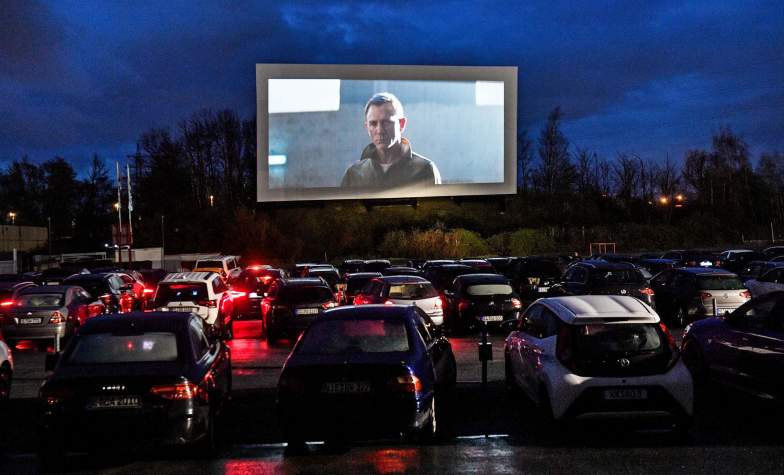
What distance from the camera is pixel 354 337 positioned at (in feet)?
25.6

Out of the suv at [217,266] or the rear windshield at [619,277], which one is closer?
the rear windshield at [619,277]

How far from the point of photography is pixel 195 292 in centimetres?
1759

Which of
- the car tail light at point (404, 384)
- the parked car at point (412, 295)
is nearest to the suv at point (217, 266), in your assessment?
the parked car at point (412, 295)

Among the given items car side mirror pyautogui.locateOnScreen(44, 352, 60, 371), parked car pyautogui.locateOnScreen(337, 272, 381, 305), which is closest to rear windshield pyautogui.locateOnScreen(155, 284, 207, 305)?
parked car pyautogui.locateOnScreen(337, 272, 381, 305)

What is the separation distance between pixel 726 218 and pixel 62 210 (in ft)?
282

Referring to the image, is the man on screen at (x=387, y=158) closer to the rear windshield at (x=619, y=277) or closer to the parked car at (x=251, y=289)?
the parked car at (x=251, y=289)

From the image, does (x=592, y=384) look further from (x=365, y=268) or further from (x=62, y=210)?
(x=62, y=210)

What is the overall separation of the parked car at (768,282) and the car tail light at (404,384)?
634 inches

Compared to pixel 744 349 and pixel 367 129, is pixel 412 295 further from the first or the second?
pixel 367 129

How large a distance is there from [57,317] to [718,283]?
15297mm

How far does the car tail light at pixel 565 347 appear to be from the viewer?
7746 mm

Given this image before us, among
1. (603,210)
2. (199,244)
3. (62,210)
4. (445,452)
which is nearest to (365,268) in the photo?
(445,452)

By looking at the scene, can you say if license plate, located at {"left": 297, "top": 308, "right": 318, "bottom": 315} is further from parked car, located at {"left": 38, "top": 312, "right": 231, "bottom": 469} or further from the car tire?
parked car, located at {"left": 38, "top": 312, "right": 231, "bottom": 469}

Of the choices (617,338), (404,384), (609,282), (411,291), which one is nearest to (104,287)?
(411,291)
